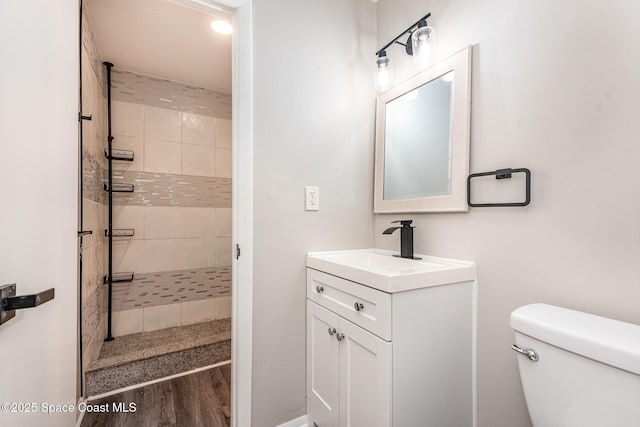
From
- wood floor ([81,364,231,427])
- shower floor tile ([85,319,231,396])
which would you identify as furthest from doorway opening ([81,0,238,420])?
wood floor ([81,364,231,427])

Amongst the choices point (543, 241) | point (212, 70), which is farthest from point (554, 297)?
point (212, 70)

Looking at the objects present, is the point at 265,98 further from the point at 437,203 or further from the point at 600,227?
the point at 600,227

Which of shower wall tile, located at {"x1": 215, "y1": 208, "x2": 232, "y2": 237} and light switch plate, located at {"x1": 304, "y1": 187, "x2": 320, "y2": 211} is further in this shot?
shower wall tile, located at {"x1": 215, "y1": 208, "x2": 232, "y2": 237}

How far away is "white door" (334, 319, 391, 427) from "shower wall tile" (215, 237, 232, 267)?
1.98 metres

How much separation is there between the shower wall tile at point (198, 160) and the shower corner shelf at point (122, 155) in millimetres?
421

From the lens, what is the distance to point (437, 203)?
1269mm

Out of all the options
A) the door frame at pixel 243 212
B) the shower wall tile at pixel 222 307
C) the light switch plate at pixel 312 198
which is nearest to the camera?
the door frame at pixel 243 212

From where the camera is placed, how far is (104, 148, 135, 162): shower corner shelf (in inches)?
90.4

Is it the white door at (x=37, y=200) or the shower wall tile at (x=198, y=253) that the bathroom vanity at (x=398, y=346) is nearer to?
the white door at (x=37, y=200)

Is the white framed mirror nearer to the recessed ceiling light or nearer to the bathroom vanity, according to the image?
the bathroom vanity

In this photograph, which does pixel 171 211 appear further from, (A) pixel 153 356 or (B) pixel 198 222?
(A) pixel 153 356

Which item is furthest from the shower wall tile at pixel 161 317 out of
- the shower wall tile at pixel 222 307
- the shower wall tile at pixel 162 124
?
the shower wall tile at pixel 162 124

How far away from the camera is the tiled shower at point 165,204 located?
2.36 m

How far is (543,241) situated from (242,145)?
1261 mm
